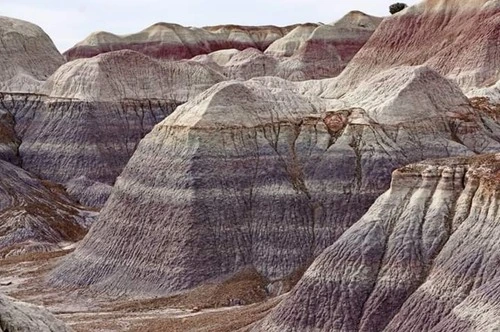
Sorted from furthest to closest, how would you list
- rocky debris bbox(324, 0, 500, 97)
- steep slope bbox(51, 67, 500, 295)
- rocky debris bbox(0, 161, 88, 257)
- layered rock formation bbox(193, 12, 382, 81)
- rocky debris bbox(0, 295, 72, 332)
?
layered rock formation bbox(193, 12, 382, 81) < rocky debris bbox(324, 0, 500, 97) < rocky debris bbox(0, 161, 88, 257) < steep slope bbox(51, 67, 500, 295) < rocky debris bbox(0, 295, 72, 332)

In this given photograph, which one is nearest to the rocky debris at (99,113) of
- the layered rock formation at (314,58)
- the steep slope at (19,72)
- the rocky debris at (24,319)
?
the steep slope at (19,72)

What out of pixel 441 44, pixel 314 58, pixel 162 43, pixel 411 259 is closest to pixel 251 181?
pixel 411 259

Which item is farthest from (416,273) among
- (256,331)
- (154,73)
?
(154,73)

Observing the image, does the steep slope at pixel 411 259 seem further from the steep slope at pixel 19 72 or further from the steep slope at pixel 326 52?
the steep slope at pixel 326 52

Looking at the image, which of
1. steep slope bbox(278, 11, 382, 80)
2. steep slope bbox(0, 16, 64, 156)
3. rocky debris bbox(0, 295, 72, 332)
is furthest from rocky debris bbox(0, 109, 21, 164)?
rocky debris bbox(0, 295, 72, 332)

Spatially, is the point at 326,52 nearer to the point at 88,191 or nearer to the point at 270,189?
the point at 88,191

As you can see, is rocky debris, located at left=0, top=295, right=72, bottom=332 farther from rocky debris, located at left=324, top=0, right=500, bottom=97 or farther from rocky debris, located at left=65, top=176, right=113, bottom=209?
rocky debris, located at left=324, top=0, right=500, bottom=97

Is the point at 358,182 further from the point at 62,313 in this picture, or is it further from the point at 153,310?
the point at 62,313
